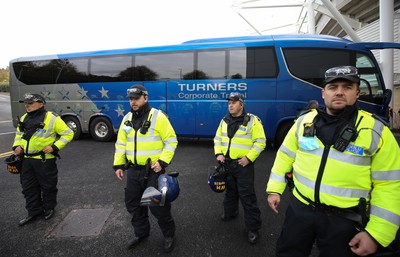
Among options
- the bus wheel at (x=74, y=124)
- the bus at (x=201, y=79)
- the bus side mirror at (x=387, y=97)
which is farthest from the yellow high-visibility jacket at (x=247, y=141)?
the bus wheel at (x=74, y=124)

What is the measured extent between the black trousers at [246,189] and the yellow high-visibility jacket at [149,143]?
0.80 metres

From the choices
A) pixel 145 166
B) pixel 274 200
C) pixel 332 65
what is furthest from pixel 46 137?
pixel 332 65

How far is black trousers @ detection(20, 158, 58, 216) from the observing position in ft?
9.62

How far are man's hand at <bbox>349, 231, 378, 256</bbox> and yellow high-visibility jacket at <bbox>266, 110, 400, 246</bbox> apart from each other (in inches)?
1.3

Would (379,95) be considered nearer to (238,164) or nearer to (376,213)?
(238,164)

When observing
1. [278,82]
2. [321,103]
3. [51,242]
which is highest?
[278,82]

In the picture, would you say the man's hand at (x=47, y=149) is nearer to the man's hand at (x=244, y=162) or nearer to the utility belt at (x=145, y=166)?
the utility belt at (x=145, y=166)

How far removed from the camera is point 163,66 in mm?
6938

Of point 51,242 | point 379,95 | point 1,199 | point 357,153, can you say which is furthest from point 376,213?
point 379,95

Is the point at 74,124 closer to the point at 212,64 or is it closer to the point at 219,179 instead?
the point at 212,64

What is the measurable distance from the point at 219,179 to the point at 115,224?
4.97 feet

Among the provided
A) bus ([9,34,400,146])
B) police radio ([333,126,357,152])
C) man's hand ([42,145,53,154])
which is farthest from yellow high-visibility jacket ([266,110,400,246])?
bus ([9,34,400,146])

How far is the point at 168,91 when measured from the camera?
22.7 feet

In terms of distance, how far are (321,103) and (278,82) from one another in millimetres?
1261
